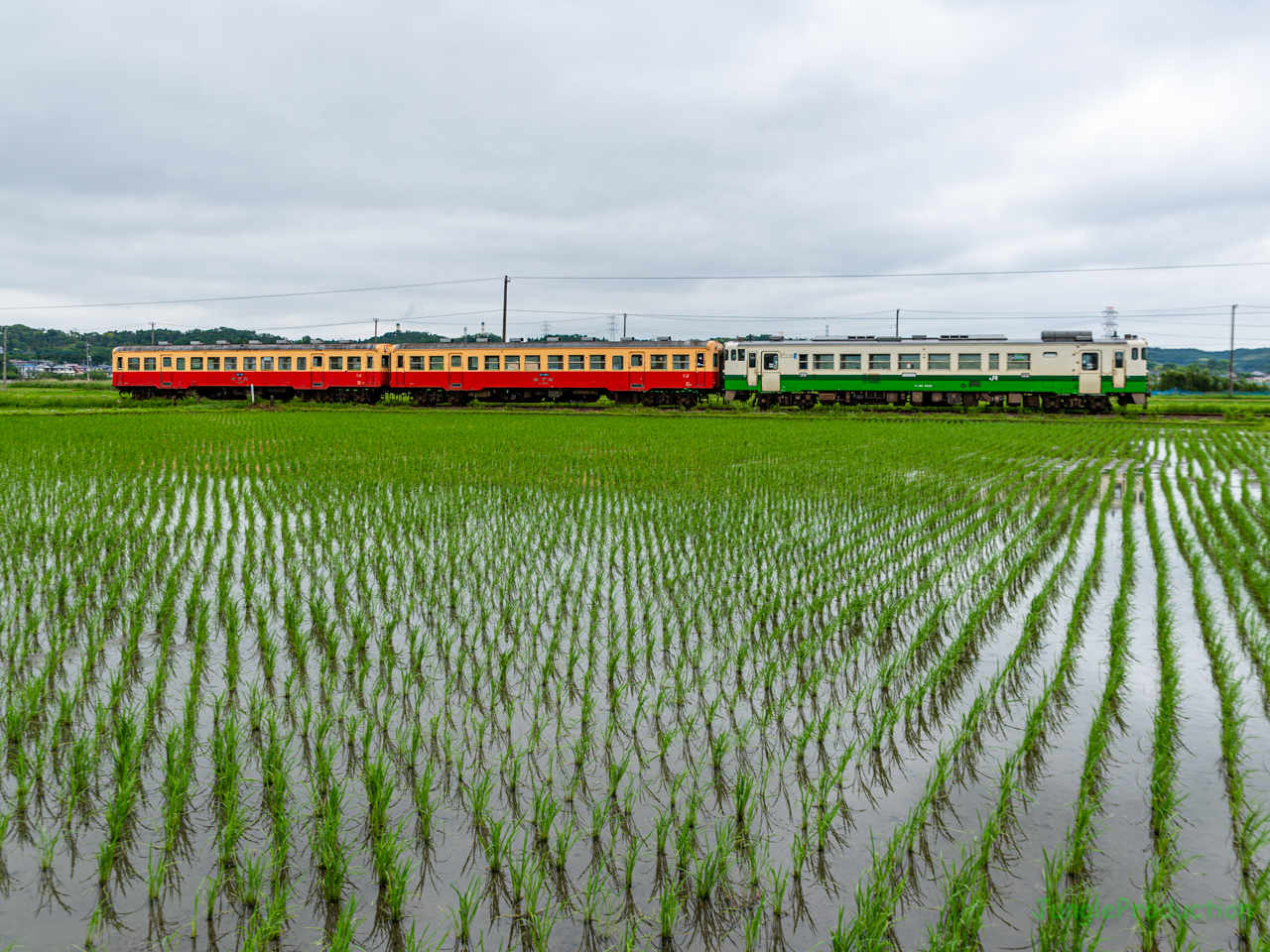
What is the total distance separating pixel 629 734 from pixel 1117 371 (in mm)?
33416

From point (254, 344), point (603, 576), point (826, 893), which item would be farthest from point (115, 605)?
point (254, 344)

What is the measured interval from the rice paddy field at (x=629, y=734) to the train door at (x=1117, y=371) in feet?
81.9

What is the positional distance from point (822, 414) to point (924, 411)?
4119 millimetres

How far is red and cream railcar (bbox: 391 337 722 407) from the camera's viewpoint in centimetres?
3469

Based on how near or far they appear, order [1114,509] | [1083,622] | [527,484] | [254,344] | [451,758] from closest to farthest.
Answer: [451,758] → [1083,622] → [1114,509] → [527,484] → [254,344]

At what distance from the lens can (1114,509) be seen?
11258 mm

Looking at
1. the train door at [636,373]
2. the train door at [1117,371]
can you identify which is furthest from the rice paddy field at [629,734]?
the train door at [636,373]

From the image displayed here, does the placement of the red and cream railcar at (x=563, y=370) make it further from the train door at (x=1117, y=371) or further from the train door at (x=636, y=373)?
the train door at (x=1117, y=371)

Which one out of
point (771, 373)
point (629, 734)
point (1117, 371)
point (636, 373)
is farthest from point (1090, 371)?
point (629, 734)

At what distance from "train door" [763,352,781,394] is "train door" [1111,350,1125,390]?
12.3m

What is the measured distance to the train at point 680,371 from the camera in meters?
32.2

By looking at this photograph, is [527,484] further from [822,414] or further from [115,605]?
[822,414]

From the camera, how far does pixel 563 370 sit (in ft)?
116

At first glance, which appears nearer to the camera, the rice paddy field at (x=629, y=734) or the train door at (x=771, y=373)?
the rice paddy field at (x=629, y=734)
